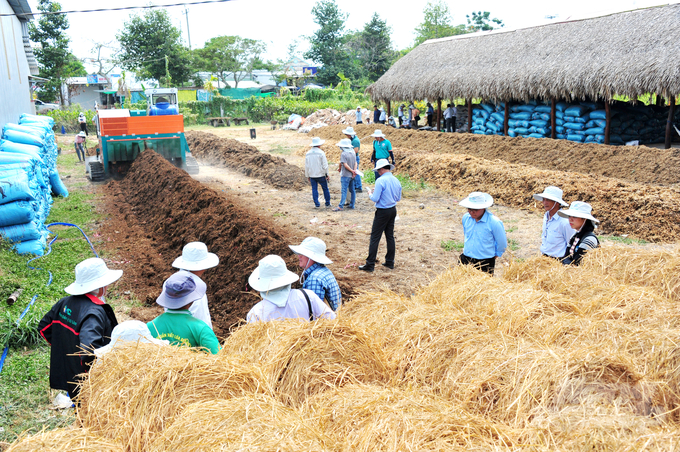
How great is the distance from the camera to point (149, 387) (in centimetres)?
276

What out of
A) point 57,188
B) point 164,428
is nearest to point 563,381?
point 164,428

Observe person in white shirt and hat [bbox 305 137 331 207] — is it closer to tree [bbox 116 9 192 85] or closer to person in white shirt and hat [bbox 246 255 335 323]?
person in white shirt and hat [bbox 246 255 335 323]

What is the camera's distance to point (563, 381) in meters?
2.79

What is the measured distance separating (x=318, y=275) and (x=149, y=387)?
2151mm

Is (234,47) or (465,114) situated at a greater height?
(234,47)

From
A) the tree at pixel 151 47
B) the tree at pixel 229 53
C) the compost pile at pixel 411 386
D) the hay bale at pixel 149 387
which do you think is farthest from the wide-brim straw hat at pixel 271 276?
the tree at pixel 229 53

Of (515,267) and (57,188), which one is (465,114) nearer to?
(57,188)

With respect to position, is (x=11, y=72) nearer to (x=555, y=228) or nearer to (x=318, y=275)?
(x=318, y=275)

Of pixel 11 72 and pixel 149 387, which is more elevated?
pixel 11 72

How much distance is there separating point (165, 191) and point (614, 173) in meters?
12.0

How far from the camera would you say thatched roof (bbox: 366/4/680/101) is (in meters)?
15.4

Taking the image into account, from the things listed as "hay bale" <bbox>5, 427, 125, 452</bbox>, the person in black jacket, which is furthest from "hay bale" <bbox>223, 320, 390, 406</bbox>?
the person in black jacket

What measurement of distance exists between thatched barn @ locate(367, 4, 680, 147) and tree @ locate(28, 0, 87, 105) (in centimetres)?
3507

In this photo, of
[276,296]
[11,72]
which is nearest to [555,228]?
[276,296]
